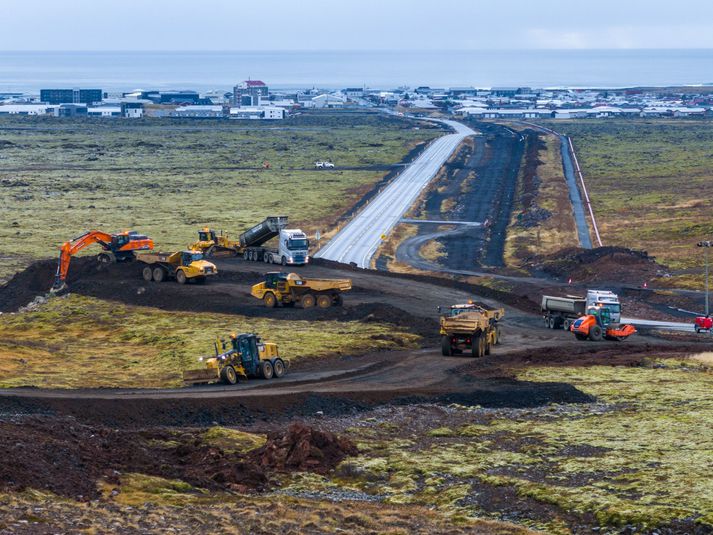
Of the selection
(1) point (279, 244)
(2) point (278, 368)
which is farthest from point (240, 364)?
(1) point (279, 244)

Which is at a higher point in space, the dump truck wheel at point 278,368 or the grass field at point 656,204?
the grass field at point 656,204

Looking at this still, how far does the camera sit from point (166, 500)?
35250mm

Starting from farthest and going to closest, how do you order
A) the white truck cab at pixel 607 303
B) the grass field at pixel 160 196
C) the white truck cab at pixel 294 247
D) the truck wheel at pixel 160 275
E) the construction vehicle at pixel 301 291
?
the grass field at pixel 160 196, the white truck cab at pixel 294 247, the truck wheel at pixel 160 275, the construction vehicle at pixel 301 291, the white truck cab at pixel 607 303

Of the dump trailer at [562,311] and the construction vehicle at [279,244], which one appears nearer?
the dump trailer at [562,311]

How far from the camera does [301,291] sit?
7569 cm

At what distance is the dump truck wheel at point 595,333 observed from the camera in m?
68.5

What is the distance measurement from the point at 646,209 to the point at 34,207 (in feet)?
243

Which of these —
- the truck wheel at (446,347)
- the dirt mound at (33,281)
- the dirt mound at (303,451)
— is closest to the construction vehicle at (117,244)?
the dirt mound at (33,281)

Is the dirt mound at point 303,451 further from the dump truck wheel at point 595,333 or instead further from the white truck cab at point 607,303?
the white truck cab at point 607,303

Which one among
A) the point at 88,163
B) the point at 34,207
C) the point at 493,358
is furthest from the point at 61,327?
the point at 88,163

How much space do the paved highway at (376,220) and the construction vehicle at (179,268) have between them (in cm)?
1925

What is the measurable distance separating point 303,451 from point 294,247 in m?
49.9

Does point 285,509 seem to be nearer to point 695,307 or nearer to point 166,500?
point 166,500

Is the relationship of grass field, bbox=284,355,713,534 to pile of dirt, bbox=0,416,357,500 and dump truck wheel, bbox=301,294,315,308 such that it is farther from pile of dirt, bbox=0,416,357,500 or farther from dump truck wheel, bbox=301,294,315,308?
dump truck wheel, bbox=301,294,315,308
